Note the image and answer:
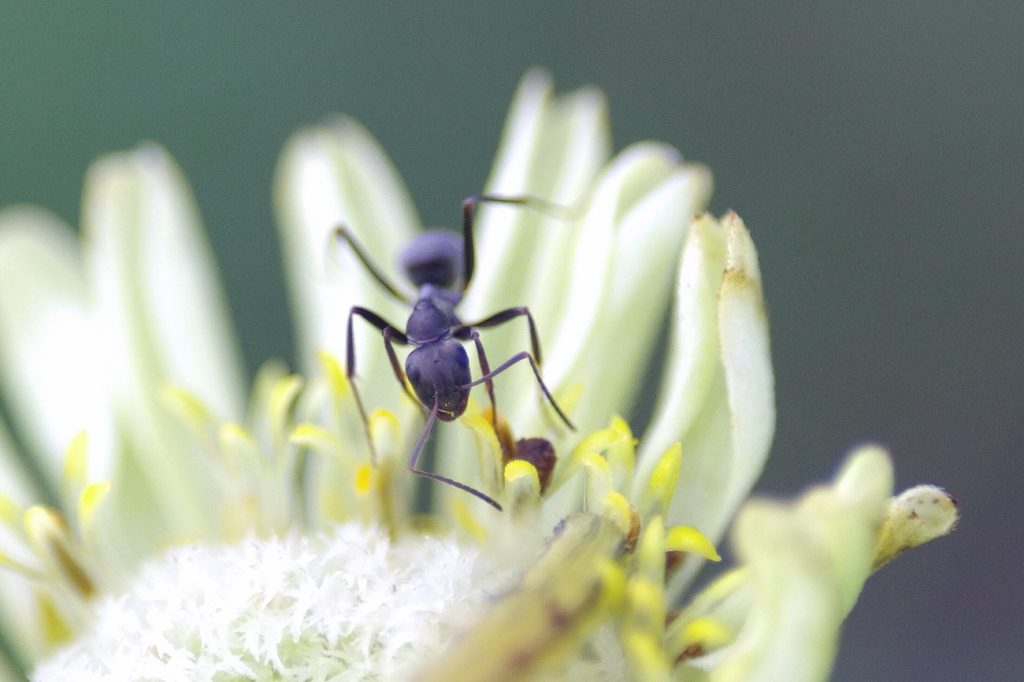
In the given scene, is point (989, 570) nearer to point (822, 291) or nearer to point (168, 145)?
point (822, 291)

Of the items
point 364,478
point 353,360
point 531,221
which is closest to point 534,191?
point 531,221

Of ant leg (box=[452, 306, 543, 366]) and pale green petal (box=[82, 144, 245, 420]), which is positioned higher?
pale green petal (box=[82, 144, 245, 420])

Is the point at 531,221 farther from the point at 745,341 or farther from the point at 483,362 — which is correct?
the point at 745,341

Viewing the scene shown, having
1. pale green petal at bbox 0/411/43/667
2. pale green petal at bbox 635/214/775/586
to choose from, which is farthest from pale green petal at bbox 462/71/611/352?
pale green petal at bbox 0/411/43/667

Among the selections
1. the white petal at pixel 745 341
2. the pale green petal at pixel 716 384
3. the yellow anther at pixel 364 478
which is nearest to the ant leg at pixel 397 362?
the yellow anther at pixel 364 478

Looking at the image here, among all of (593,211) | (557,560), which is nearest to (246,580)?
(557,560)

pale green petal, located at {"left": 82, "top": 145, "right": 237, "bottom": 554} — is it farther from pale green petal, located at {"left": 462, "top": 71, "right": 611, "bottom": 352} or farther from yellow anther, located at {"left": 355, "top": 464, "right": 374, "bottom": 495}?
pale green petal, located at {"left": 462, "top": 71, "right": 611, "bottom": 352}

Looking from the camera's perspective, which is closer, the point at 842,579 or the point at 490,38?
the point at 842,579
